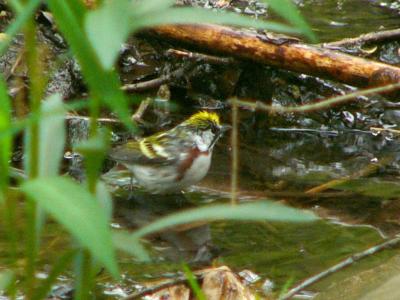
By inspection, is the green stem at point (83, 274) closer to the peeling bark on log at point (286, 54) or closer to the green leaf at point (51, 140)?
the green leaf at point (51, 140)

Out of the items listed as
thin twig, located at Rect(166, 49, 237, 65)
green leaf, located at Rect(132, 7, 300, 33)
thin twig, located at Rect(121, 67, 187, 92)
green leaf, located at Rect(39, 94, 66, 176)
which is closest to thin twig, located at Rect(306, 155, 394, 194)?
thin twig, located at Rect(166, 49, 237, 65)

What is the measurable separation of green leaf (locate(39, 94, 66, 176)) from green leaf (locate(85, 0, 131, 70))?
44 cm

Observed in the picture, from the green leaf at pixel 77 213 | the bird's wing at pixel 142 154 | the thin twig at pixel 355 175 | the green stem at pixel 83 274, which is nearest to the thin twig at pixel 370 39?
the thin twig at pixel 355 175

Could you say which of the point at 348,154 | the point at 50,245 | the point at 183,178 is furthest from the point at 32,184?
the point at 348,154

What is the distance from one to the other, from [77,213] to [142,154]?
4770 mm

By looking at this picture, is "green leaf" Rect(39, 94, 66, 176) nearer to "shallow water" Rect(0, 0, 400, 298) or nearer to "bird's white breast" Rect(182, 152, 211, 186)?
→ "shallow water" Rect(0, 0, 400, 298)

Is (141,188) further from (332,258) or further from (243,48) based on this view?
(332,258)

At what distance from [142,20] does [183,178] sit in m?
4.43

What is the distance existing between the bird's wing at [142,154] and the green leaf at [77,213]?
15.2 ft

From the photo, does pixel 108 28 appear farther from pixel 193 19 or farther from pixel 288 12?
pixel 288 12

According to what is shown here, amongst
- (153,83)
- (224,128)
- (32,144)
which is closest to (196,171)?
(224,128)

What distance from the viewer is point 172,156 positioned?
649 cm

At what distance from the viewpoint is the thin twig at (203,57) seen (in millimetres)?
7219

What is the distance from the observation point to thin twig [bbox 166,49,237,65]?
7219 millimetres
